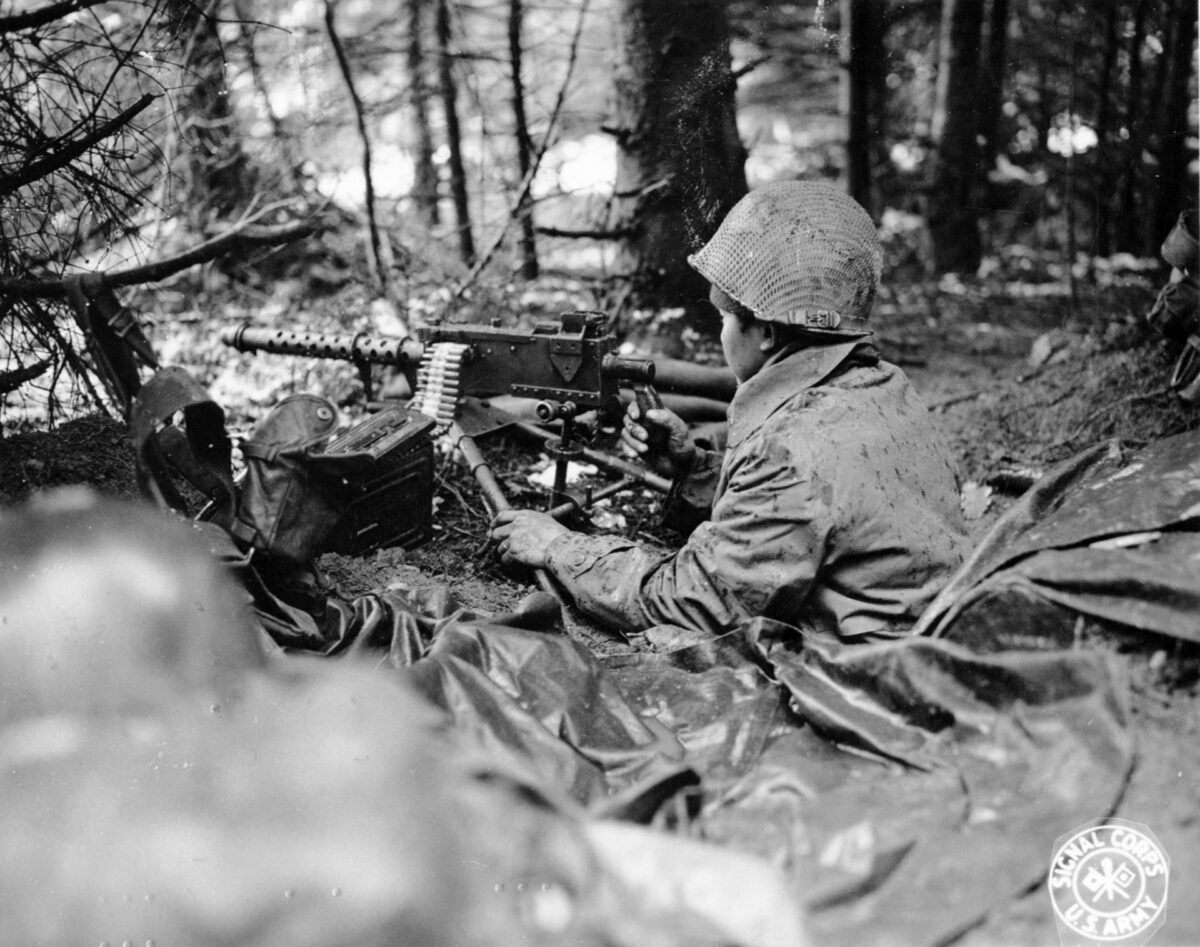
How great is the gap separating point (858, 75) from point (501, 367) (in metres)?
5.43

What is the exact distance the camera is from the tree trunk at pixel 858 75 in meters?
7.13

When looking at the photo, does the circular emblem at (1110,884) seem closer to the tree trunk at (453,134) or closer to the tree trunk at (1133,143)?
the tree trunk at (453,134)

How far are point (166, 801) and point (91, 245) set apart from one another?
7.58 ft

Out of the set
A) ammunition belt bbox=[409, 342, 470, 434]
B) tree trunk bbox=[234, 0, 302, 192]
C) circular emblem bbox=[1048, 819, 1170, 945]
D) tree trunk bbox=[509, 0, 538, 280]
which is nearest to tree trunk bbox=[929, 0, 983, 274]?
tree trunk bbox=[509, 0, 538, 280]

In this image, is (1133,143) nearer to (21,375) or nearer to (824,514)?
(824,514)

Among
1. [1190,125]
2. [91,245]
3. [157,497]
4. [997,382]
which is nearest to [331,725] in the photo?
[157,497]

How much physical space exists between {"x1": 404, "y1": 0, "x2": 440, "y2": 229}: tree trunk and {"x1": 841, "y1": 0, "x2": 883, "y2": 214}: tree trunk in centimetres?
288

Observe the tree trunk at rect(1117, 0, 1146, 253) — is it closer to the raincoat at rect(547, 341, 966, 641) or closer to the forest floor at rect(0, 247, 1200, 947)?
the forest floor at rect(0, 247, 1200, 947)

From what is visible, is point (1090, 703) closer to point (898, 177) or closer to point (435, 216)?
point (435, 216)

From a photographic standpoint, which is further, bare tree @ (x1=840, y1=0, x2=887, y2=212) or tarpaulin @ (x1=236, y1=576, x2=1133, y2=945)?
bare tree @ (x1=840, y1=0, x2=887, y2=212)

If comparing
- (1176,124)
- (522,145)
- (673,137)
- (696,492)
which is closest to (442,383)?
(696,492)

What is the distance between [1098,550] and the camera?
92.2 inches


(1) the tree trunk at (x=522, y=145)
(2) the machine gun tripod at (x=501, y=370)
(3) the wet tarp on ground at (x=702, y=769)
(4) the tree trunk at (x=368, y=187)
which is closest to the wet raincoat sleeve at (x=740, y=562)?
(3) the wet tarp on ground at (x=702, y=769)

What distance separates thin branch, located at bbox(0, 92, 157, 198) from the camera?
9.68 feet
